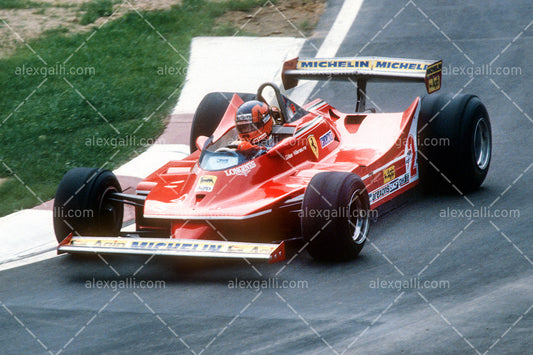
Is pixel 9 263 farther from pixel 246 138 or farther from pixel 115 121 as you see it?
pixel 115 121

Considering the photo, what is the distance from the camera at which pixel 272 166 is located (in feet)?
30.4

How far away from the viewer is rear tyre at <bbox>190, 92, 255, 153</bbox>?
11.5 metres

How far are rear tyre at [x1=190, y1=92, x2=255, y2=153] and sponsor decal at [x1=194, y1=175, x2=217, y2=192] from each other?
2591mm

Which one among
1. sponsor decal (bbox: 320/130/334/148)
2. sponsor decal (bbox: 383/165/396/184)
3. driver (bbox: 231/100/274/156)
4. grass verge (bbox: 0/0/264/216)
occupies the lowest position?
grass verge (bbox: 0/0/264/216)

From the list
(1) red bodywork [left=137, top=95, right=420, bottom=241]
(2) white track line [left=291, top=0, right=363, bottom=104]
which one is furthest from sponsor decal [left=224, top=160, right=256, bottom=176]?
(2) white track line [left=291, top=0, right=363, bottom=104]

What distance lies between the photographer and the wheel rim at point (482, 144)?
430 inches

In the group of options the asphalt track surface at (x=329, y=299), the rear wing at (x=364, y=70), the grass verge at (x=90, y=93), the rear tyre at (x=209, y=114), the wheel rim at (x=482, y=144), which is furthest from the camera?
Answer: the grass verge at (x=90, y=93)

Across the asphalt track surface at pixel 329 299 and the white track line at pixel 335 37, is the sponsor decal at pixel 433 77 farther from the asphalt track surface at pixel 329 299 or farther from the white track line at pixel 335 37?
the white track line at pixel 335 37

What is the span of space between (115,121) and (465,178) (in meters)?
6.08

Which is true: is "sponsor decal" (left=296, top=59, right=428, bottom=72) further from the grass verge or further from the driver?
the grass verge

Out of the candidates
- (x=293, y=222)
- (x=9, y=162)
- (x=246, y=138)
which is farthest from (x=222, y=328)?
(x=9, y=162)

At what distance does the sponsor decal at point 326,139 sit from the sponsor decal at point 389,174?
29.0 inches

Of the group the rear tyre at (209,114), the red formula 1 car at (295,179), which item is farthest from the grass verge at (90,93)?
the red formula 1 car at (295,179)

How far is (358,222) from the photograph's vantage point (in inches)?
347
